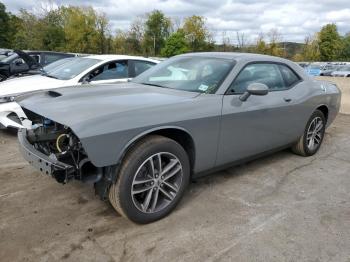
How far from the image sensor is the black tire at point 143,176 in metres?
2.86

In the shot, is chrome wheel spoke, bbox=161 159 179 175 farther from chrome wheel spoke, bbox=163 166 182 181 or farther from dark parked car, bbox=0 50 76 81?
dark parked car, bbox=0 50 76 81

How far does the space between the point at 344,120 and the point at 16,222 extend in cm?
768

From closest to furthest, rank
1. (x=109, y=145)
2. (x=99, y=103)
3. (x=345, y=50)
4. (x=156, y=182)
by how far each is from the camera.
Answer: (x=109, y=145) → (x=99, y=103) → (x=156, y=182) → (x=345, y=50)

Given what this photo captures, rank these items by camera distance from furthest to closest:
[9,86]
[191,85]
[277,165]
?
[9,86] < [277,165] < [191,85]

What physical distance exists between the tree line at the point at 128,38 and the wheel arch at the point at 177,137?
48.0m

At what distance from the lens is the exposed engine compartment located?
284cm

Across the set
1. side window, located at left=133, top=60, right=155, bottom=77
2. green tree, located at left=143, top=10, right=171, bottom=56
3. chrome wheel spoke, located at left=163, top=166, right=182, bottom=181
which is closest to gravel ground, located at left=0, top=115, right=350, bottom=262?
chrome wheel spoke, located at left=163, top=166, right=182, bottom=181

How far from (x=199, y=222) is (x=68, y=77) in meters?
4.21

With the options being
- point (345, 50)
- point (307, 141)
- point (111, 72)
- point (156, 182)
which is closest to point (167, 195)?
point (156, 182)

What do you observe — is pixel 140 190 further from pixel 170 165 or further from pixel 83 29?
pixel 83 29

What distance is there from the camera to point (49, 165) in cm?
278

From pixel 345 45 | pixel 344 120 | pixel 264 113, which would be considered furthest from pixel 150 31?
pixel 264 113

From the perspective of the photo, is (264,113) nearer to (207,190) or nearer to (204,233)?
(207,190)

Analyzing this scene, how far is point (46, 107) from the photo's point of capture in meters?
3.04
